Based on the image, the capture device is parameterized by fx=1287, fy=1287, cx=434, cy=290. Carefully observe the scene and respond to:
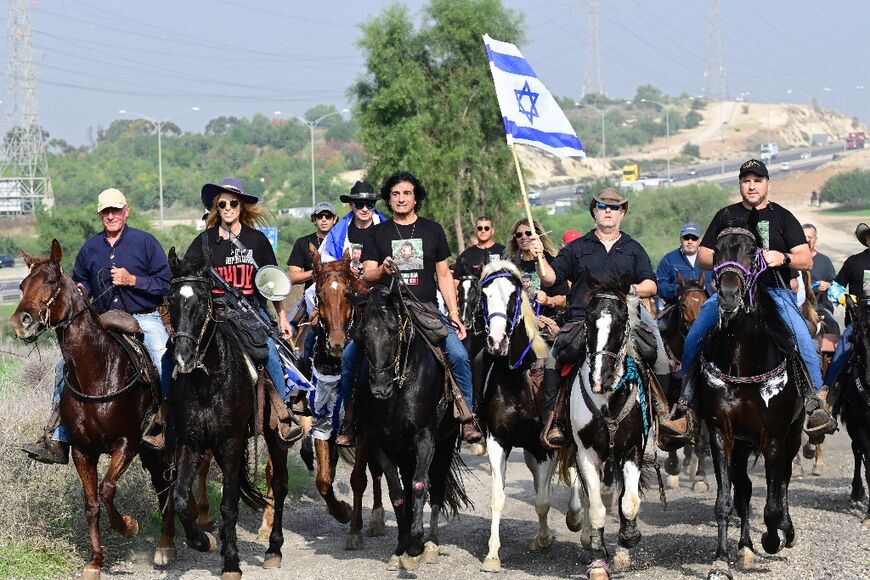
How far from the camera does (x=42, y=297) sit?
10148 mm

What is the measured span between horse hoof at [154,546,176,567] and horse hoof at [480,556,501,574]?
2708mm

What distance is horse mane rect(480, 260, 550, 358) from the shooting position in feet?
35.9

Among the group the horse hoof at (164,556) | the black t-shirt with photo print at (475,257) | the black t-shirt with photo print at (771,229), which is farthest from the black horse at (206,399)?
the black t-shirt with photo print at (475,257)

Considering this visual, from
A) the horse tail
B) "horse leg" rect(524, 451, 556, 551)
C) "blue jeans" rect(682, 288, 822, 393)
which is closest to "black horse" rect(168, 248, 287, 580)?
the horse tail

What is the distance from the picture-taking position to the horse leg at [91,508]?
10.3 metres

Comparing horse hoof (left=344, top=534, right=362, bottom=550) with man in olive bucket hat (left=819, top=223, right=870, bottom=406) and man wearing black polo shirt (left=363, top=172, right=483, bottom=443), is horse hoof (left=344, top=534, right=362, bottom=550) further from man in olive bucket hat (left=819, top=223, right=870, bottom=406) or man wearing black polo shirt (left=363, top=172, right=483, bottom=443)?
man in olive bucket hat (left=819, top=223, right=870, bottom=406)

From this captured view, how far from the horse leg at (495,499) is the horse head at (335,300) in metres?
1.62

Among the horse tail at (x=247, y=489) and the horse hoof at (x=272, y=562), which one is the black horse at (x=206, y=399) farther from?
the horse hoof at (x=272, y=562)

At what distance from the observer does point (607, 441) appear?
32.9ft

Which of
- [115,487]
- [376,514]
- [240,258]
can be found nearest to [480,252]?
[376,514]

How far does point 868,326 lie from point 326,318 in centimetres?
530

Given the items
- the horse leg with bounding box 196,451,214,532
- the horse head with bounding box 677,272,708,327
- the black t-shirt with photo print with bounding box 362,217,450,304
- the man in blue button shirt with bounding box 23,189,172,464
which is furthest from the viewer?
the horse head with bounding box 677,272,708,327

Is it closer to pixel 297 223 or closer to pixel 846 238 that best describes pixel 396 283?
pixel 297 223

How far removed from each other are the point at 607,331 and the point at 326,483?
4.09 meters
